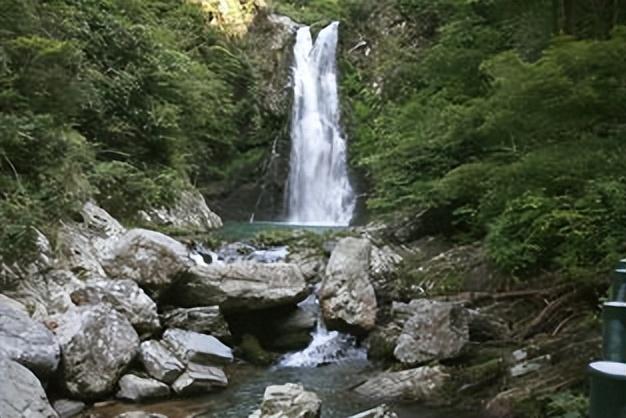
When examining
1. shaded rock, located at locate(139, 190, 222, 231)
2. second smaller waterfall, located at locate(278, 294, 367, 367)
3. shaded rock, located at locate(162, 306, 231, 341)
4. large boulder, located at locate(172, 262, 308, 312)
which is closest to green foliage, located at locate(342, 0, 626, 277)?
second smaller waterfall, located at locate(278, 294, 367, 367)

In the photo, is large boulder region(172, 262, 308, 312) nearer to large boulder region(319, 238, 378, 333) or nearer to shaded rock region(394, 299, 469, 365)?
large boulder region(319, 238, 378, 333)

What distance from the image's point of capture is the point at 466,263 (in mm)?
8641

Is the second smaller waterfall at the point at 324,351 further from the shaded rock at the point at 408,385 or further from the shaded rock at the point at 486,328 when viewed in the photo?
the shaded rock at the point at 486,328

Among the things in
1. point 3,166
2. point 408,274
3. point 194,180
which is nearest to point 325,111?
point 194,180

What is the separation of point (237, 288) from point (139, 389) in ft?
7.00

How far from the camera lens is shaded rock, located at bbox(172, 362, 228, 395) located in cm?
604

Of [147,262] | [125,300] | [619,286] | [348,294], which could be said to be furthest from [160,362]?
[619,286]

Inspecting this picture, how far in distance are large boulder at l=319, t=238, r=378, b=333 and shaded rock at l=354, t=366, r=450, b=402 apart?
150cm

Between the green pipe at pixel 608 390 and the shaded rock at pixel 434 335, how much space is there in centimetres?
552

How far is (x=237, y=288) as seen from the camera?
7.77 m

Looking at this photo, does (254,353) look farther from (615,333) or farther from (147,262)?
(615,333)

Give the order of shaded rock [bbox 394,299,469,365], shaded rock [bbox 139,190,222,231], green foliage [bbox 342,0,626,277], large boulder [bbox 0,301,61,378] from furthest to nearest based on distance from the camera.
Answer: shaded rock [bbox 139,190,222,231] < shaded rock [bbox 394,299,469,365] < green foliage [bbox 342,0,626,277] < large boulder [bbox 0,301,61,378]

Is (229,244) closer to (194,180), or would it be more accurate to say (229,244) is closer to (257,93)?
(194,180)

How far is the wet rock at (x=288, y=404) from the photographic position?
5.00m
